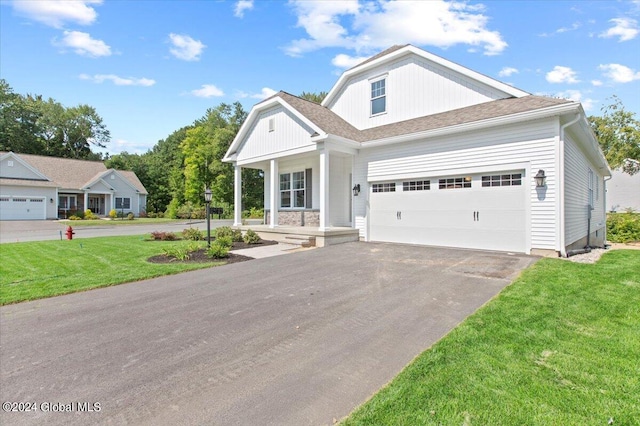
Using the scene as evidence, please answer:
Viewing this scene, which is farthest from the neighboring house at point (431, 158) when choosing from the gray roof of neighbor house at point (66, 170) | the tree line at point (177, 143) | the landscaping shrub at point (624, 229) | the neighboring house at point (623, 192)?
the gray roof of neighbor house at point (66, 170)

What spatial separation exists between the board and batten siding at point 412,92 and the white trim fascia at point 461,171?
2932 millimetres

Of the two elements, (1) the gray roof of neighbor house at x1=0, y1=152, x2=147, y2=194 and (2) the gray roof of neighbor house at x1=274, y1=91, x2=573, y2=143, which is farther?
(1) the gray roof of neighbor house at x1=0, y1=152, x2=147, y2=194

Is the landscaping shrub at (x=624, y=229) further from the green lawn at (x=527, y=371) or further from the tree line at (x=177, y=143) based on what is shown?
the green lawn at (x=527, y=371)

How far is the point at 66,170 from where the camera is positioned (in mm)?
33094

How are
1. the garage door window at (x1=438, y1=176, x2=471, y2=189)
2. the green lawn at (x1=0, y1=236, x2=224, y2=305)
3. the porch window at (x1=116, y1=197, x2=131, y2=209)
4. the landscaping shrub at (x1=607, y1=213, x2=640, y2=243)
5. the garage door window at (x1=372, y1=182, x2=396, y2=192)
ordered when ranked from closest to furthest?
the green lawn at (x1=0, y1=236, x2=224, y2=305), the garage door window at (x1=438, y1=176, x2=471, y2=189), the garage door window at (x1=372, y1=182, x2=396, y2=192), the landscaping shrub at (x1=607, y1=213, x2=640, y2=243), the porch window at (x1=116, y1=197, x2=131, y2=209)

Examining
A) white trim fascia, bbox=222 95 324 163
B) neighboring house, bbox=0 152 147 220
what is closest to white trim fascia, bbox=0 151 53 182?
neighboring house, bbox=0 152 147 220

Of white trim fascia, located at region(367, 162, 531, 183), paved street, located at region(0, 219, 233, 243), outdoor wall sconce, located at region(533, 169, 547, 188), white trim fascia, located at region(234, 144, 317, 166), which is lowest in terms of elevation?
paved street, located at region(0, 219, 233, 243)

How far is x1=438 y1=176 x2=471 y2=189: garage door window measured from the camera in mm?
9367

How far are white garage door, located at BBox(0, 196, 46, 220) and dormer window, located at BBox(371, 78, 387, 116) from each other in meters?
33.7

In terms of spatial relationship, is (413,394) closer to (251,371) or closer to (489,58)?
(251,371)

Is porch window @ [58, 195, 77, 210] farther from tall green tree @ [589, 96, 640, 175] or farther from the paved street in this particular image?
tall green tree @ [589, 96, 640, 175]

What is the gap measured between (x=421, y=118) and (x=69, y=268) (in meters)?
12.1

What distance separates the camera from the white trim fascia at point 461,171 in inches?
329

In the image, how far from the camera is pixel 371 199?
11734 millimetres
